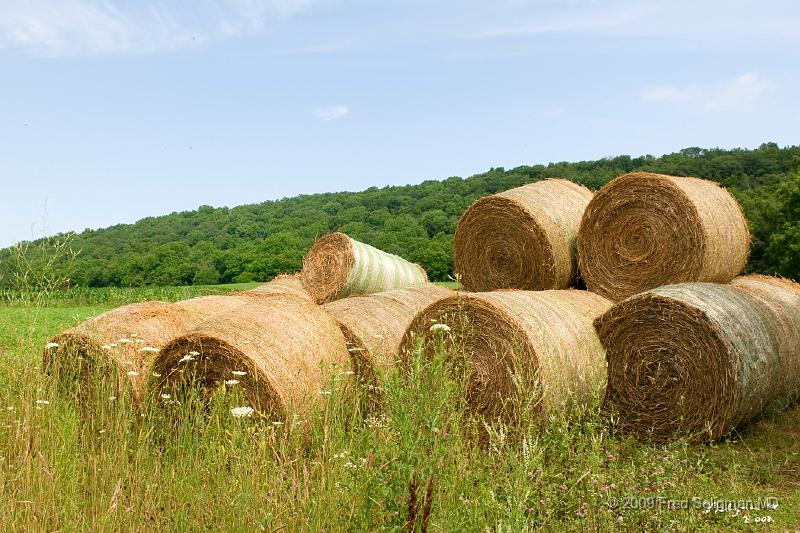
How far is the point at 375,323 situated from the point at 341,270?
3813 millimetres

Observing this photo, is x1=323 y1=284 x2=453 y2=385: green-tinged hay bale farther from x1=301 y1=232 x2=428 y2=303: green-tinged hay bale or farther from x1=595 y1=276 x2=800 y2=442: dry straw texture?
x1=301 y1=232 x2=428 y2=303: green-tinged hay bale

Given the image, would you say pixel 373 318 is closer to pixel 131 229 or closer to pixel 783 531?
pixel 783 531

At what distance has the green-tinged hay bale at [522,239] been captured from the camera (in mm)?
9203

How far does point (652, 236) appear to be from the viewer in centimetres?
873

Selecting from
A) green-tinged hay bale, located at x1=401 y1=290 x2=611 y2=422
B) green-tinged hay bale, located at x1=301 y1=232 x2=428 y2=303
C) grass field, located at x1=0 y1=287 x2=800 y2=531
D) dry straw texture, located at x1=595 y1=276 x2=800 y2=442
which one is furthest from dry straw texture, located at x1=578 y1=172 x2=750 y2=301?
green-tinged hay bale, located at x1=301 y1=232 x2=428 y2=303

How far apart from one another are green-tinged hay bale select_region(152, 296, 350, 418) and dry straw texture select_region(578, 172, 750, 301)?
3792 mm

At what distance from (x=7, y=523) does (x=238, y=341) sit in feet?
8.47

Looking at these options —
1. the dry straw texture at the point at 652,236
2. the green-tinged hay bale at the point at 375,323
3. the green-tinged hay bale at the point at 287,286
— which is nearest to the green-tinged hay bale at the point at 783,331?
the dry straw texture at the point at 652,236

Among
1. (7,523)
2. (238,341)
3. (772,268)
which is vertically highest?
(238,341)

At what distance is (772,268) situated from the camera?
2742 cm

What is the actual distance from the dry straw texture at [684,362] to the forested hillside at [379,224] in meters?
18.5

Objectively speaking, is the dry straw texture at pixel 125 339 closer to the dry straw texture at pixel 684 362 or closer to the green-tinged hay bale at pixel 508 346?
the green-tinged hay bale at pixel 508 346

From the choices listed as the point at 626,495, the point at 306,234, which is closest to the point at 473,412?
the point at 626,495

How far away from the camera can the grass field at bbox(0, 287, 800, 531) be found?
337 cm
